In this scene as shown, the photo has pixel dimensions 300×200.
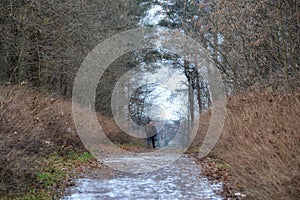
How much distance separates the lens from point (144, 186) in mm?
6527

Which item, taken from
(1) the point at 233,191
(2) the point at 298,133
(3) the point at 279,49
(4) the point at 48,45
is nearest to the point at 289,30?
(3) the point at 279,49

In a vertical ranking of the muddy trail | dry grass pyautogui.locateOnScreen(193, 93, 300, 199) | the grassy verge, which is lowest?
the muddy trail

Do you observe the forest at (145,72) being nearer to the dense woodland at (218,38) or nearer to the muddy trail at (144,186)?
the dense woodland at (218,38)

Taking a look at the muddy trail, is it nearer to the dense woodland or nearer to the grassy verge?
the grassy verge

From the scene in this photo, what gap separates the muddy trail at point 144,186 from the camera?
5.82 metres

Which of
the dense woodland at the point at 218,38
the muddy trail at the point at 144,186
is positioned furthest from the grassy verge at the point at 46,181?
the dense woodland at the point at 218,38

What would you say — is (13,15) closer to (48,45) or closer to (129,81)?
(48,45)

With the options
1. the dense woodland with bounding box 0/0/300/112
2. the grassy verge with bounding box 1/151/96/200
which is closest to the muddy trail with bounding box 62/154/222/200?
the grassy verge with bounding box 1/151/96/200

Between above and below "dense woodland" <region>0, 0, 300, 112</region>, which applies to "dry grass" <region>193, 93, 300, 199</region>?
below

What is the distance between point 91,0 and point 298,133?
477 inches

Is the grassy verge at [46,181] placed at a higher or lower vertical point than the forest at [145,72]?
lower

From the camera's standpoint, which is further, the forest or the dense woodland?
the dense woodland

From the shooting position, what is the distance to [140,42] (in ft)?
80.9

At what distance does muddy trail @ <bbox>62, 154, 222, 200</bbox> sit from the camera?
5824 mm
